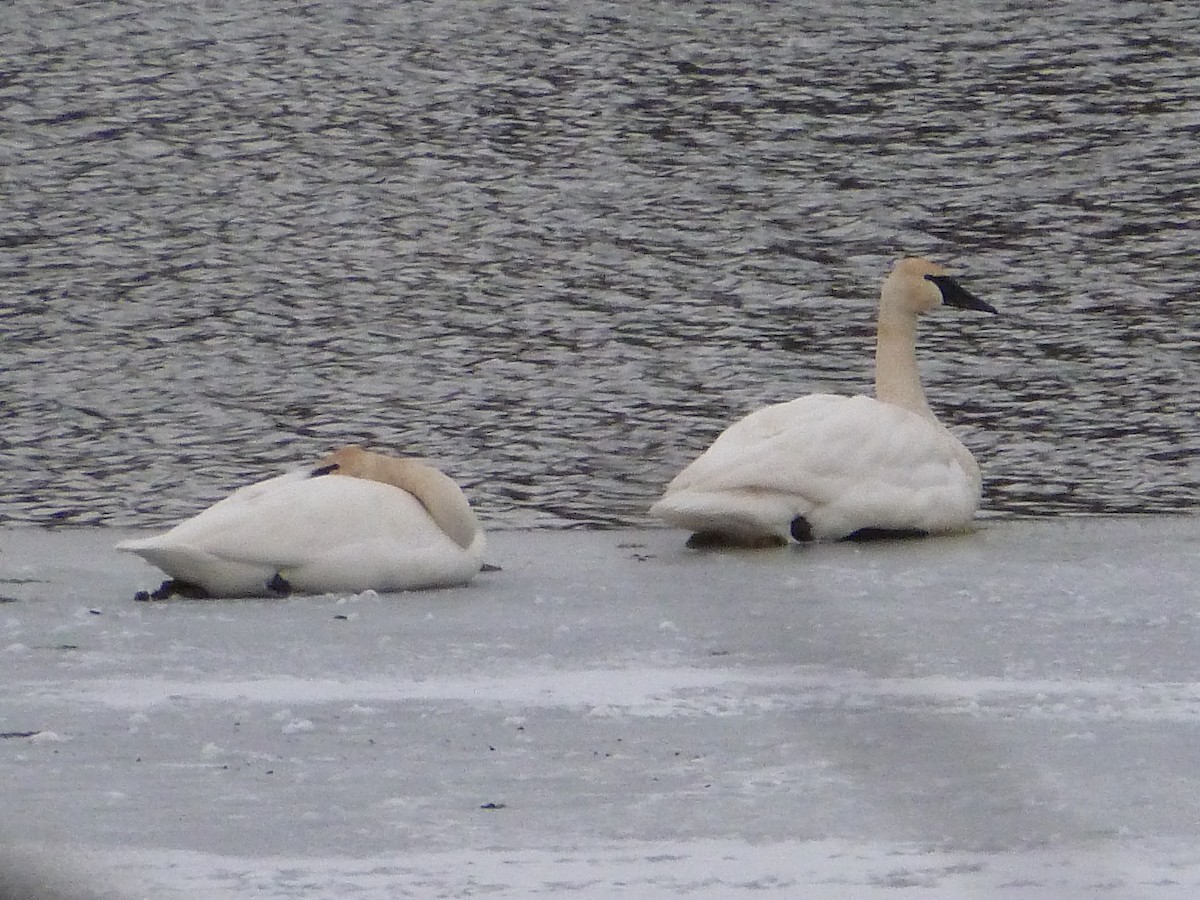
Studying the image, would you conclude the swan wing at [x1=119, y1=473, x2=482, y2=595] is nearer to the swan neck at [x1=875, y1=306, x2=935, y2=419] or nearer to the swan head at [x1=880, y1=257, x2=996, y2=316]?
the swan neck at [x1=875, y1=306, x2=935, y2=419]

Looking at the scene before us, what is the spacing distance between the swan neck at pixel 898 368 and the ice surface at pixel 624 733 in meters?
1.70

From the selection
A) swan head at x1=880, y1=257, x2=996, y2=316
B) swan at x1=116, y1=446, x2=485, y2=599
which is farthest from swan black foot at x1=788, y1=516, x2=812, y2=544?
swan head at x1=880, y1=257, x2=996, y2=316

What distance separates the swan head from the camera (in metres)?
9.38

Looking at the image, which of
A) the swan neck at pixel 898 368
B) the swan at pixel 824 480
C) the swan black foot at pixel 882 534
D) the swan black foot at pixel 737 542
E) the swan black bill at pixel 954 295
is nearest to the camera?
the swan at pixel 824 480

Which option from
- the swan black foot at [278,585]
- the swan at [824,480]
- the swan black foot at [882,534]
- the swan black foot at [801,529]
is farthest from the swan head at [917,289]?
the swan black foot at [278,585]

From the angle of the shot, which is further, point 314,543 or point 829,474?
point 829,474

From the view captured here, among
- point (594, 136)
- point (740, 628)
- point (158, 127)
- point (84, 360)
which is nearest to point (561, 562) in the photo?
point (740, 628)

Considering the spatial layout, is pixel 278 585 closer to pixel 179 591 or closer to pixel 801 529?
pixel 179 591

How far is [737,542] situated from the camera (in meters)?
8.02

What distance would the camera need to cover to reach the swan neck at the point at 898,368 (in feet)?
29.7

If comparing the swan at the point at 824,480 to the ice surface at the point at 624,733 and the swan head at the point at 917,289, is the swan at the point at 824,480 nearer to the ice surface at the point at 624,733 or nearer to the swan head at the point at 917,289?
the ice surface at the point at 624,733

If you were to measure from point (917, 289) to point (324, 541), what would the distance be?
3.48 meters

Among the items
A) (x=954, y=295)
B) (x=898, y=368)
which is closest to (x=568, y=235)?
(x=954, y=295)

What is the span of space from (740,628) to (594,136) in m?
11.8
